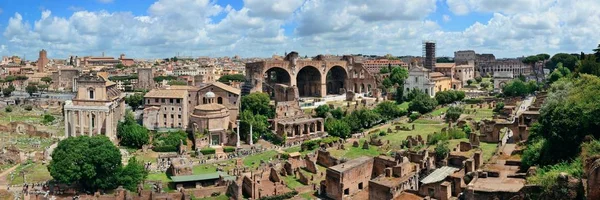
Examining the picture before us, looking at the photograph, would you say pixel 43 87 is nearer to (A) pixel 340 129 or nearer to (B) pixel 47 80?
(B) pixel 47 80

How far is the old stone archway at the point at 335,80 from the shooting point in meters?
95.1

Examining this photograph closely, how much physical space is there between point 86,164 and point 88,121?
1779cm

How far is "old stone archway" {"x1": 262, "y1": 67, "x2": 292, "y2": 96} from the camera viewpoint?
8181 centimetres

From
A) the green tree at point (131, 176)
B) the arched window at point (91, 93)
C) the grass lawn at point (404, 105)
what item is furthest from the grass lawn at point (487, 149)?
the arched window at point (91, 93)

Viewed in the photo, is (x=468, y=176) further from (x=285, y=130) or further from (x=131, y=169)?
(x=285, y=130)

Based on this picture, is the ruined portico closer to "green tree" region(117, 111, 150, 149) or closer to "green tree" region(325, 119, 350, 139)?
"green tree" region(325, 119, 350, 139)

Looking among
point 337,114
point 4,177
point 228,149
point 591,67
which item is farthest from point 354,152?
point 4,177

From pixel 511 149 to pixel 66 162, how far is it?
1238 inches

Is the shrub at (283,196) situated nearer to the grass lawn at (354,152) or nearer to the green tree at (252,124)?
the grass lawn at (354,152)

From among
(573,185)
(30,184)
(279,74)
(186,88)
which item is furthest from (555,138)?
(279,74)

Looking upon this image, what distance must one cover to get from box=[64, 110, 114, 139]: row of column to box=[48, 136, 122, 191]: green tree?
13.9 meters

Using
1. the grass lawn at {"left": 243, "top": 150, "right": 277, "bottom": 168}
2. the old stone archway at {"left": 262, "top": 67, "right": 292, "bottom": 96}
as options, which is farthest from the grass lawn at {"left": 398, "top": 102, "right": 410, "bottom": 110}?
the grass lawn at {"left": 243, "top": 150, "right": 277, "bottom": 168}

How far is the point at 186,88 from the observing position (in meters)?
62.0

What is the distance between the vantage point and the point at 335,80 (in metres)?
96.1
